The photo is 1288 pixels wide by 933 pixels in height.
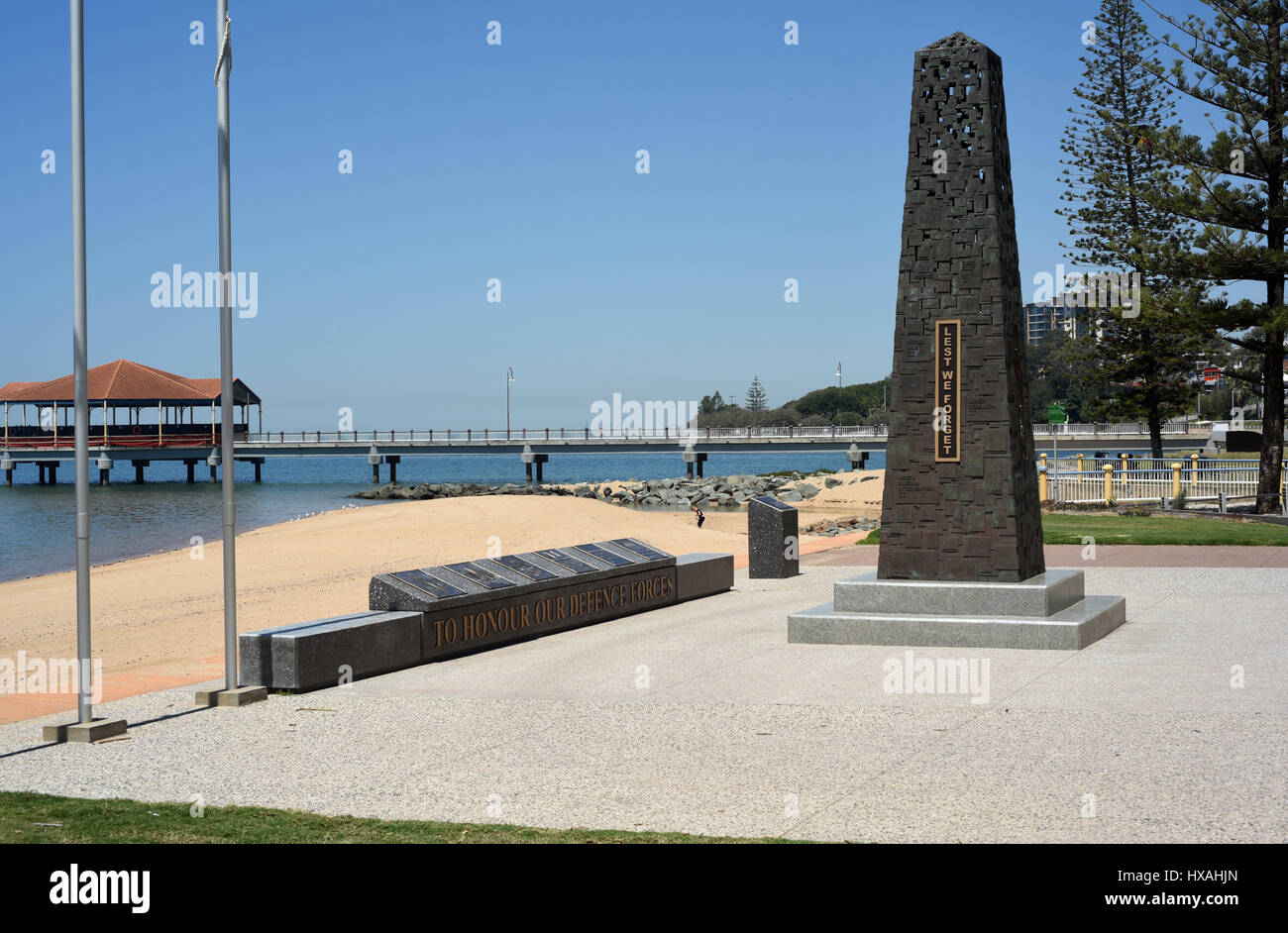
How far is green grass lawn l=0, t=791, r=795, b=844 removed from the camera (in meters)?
5.90

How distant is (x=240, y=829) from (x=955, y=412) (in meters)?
8.28

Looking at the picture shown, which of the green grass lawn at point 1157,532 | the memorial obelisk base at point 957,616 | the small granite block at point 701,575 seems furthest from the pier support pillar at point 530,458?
the memorial obelisk base at point 957,616

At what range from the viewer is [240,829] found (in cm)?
609

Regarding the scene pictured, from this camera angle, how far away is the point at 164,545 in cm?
3753

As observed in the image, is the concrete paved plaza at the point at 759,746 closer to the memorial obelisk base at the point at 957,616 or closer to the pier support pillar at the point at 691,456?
the memorial obelisk base at the point at 957,616

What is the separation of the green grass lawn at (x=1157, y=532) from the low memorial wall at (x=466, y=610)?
762cm

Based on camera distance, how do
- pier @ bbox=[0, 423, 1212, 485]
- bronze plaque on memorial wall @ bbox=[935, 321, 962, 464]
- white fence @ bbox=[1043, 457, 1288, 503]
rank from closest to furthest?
bronze plaque on memorial wall @ bbox=[935, 321, 962, 464] < white fence @ bbox=[1043, 457, 1288, 503] < pier @ bbox=[0, 423, 1212, 485]

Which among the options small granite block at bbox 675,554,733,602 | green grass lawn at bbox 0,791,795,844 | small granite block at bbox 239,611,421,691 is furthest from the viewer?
small granite block at bbox 675,554,733,602

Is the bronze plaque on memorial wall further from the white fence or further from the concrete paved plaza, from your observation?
the white fence

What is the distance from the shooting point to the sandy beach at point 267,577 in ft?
44.2

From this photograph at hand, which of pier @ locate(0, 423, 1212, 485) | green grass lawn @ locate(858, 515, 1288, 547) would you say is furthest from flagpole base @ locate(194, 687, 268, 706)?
pier @ locate(0, 423, 1212, 485)

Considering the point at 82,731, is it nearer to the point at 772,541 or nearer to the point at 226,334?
the point at 226,334

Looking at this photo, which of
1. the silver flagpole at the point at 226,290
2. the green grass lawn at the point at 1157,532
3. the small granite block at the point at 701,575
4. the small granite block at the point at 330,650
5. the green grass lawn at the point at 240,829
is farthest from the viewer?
the green grass lawn at the point at 1157,532

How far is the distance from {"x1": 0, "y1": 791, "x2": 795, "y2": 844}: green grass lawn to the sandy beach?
3.51 m
